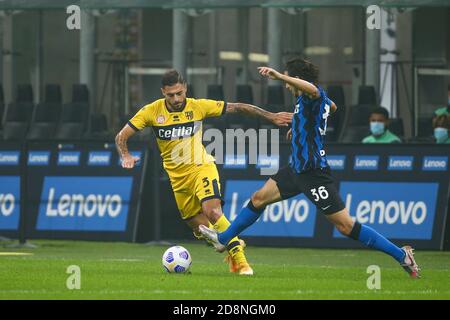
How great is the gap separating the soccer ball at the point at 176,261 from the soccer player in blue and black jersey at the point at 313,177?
691mm

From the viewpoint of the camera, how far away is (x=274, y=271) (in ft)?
51.6

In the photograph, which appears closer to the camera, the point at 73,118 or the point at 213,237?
the point at 213,237

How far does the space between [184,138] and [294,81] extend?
7.85 ft

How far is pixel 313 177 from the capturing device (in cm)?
1448

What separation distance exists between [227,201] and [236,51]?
10.0m

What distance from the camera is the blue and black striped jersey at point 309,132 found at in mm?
14508

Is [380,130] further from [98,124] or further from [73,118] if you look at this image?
[73,118]

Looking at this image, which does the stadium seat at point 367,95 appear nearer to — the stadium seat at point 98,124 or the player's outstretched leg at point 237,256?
the stadium seat at point 98,124

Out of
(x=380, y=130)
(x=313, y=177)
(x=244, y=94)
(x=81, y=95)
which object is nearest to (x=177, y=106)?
(x=313, y=177)

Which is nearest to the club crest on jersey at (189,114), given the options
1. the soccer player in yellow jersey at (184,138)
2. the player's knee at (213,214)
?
the soccer player in yellow jersey at (184,138)

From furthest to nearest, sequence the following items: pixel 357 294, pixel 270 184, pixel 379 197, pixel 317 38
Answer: pixel 317 38, pixel 379 197, pixel 270 184, pixel 357 294

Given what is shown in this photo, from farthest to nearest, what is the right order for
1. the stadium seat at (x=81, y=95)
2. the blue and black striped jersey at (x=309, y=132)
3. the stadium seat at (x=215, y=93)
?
the stadium seat at (x=81, y=95)
the stadium seat at (x=215, y=93)
the blue and black striped jersey at (x=309, y=132)
